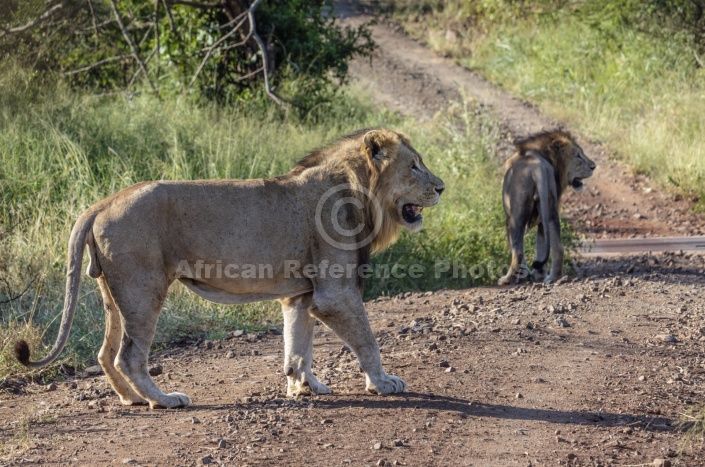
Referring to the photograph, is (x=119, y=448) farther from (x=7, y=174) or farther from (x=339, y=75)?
(x=339, y=75)

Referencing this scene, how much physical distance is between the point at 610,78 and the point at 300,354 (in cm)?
1189

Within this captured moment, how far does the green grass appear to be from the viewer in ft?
42.5

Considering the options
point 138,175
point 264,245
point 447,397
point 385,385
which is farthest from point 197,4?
point 447,397

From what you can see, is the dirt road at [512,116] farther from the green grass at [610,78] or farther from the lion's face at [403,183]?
the lion's face at [403,183]

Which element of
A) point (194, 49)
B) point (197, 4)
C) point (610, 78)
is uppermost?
point (197, 4)

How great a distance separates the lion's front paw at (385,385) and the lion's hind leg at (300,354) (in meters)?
0.25

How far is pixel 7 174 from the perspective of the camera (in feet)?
27.6

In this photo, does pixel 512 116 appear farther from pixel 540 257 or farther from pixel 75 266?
pixel 75 266

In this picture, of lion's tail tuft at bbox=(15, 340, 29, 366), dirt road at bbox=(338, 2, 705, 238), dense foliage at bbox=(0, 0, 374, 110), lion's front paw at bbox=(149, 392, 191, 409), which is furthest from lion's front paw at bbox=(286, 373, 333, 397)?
dense foliage at bbox=(0, 0, 374, 110)

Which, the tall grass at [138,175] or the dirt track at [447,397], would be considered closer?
the dirt track at [447,397]

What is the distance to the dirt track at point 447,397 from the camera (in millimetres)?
4309

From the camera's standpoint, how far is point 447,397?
505 cm

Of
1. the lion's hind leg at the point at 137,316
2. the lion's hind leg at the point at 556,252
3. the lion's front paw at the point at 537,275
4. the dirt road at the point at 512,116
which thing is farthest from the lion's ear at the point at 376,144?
the dirt road at the point at 512,116

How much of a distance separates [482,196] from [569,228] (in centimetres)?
99
